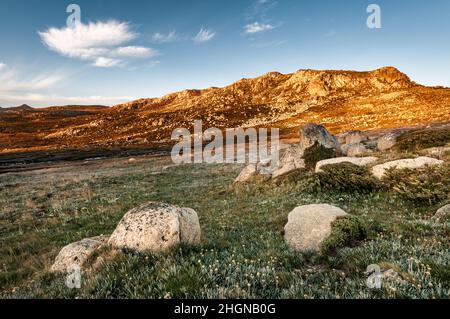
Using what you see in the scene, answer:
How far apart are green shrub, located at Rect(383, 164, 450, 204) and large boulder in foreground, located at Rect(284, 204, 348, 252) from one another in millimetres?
5790

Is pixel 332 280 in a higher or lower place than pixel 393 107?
lower

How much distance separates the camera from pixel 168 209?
333 inches

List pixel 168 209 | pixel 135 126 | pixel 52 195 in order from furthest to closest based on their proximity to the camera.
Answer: pixel 135 126
pixel 52 195
pixel 168 209

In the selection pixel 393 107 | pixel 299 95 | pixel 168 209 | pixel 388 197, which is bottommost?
pixel 388 197

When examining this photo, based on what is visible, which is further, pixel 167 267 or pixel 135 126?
pixel 135 126

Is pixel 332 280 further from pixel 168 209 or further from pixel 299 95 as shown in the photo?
pixel 299 95

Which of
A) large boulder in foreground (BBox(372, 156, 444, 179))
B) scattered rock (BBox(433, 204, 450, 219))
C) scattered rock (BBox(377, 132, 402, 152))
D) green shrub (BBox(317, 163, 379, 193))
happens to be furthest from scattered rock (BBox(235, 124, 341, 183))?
scattered rock (BBox(433, 204, 450, 219))

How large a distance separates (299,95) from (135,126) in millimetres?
97755

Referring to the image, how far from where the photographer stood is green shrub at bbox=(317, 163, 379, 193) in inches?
616

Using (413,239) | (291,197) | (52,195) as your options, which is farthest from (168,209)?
(52,195)

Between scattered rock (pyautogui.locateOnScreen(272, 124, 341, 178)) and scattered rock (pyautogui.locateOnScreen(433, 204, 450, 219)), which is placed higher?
scattered rock (pyautogui.locateOnScreen(272, 124, 341, 178))

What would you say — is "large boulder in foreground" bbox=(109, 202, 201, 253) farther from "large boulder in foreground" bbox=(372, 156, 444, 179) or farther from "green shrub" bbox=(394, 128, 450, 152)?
"green shrub" bbox=(394, 128, 450, 152)

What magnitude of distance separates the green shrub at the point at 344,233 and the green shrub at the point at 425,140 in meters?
17.2

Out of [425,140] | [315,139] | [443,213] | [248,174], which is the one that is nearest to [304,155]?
[315,139]
